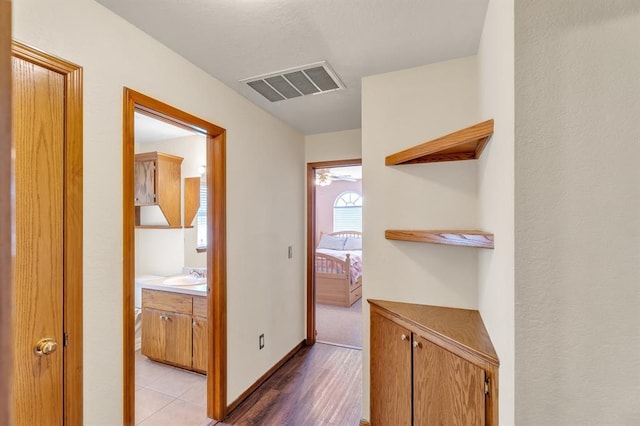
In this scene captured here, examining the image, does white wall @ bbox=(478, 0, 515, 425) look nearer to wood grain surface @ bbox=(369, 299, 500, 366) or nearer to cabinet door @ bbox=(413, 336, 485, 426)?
wood grain surface @ bbox=(369, 299, 500, 366)

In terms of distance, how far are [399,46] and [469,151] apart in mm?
742

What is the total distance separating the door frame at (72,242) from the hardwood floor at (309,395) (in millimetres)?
1196

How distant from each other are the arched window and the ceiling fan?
0.52m

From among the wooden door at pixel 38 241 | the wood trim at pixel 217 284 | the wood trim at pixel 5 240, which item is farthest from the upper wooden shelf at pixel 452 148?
the wooden door at pixel 38 241

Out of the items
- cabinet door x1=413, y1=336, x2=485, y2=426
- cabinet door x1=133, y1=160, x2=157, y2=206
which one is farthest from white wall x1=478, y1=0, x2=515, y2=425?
cabinet door x1=133, y1=160, x2=157, y2=206

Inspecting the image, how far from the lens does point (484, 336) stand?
1333mm

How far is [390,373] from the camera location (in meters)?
1.74

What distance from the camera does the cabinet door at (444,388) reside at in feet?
4.02

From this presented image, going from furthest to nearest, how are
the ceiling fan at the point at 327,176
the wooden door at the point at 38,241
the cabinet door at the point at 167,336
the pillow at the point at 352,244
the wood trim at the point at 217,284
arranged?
the pillow at the point at 352,244
the ceiling fan at the point at 327,176
the cabinet door at the point at 167,336
the wood trim at the point at 217,284
the wooden door at the point at 38,241

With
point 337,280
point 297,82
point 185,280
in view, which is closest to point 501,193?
point 297,82
